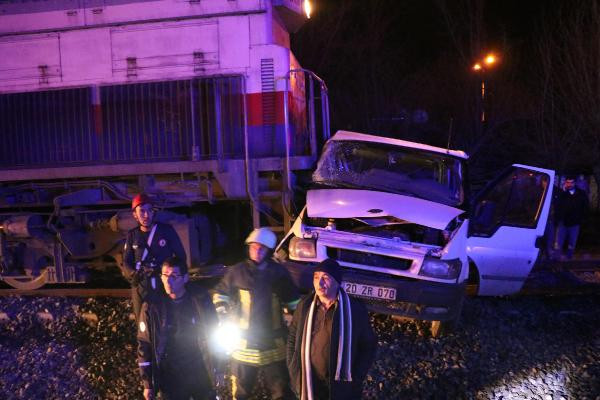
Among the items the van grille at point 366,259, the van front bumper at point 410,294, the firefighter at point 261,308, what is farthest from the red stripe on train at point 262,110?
the firefighter at point 261,308

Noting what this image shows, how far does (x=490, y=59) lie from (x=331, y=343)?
15.3 metres

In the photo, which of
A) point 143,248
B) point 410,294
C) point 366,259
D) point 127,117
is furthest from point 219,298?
point 127,117

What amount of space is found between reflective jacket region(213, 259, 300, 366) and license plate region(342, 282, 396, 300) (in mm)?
1293

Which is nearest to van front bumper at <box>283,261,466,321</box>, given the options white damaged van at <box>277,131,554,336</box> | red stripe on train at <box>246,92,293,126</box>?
white damaged van at <box>277,131,554,336</box>

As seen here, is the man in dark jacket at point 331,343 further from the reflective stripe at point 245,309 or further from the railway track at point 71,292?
the railway track at point 71,292

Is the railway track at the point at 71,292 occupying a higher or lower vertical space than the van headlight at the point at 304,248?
lower

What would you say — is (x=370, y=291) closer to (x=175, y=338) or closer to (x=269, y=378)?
(x=269, y=378)

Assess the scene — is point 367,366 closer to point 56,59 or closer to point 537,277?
point 537,277

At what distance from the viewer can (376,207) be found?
523 cm

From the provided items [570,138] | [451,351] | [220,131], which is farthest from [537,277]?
[570,138]

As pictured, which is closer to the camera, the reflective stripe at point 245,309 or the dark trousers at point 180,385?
the dark trousers at point 180,385

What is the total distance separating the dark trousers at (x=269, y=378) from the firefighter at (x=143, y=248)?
1.08m

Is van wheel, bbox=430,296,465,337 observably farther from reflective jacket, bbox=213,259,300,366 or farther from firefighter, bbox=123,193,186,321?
firefighter, bbox=123,193,186,321

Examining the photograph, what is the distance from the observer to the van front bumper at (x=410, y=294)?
15.5 feet
